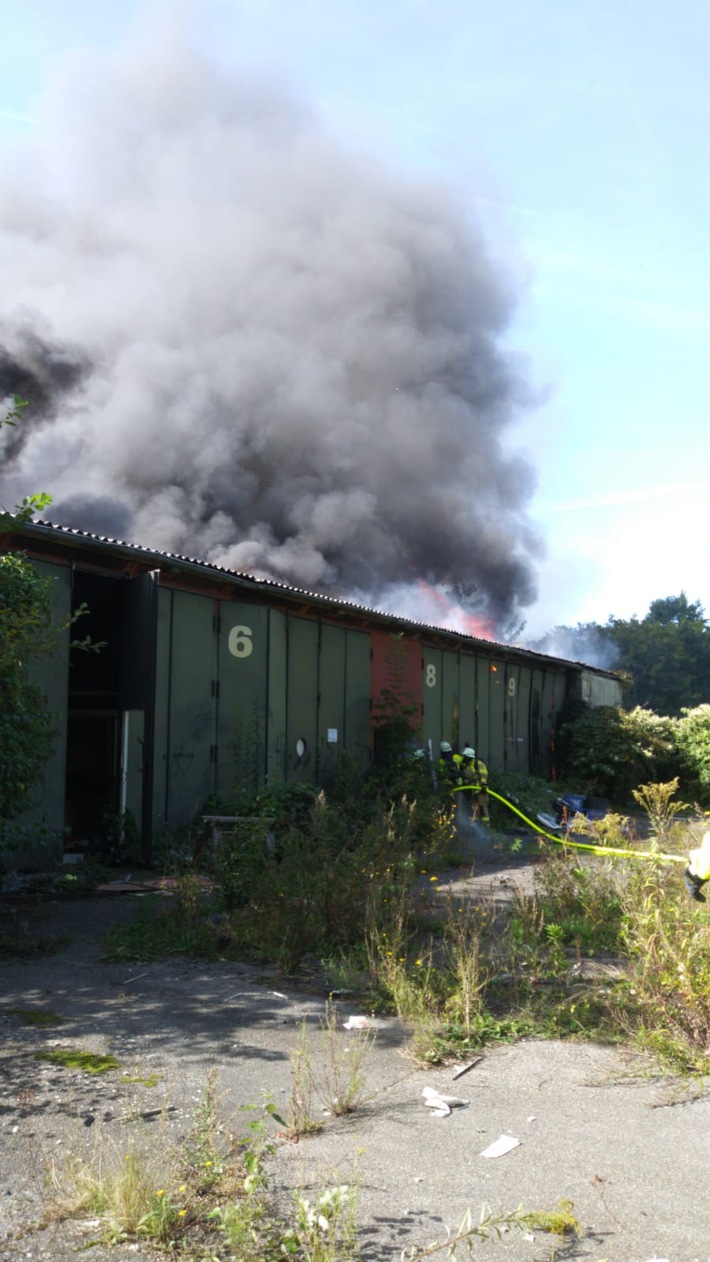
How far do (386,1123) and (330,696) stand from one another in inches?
451

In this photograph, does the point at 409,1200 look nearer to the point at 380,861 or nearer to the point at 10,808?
the point at 380,861

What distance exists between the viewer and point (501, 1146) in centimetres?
350

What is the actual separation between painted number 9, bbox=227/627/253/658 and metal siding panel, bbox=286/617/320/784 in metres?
1.09

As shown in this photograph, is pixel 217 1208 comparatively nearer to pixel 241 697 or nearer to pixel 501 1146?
pixel 501 1146

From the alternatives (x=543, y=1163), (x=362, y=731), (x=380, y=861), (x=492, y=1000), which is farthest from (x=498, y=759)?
(x=543, y=1163)

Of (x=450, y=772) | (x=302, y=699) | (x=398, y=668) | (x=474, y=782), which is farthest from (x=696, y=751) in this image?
(x=302, y=699)

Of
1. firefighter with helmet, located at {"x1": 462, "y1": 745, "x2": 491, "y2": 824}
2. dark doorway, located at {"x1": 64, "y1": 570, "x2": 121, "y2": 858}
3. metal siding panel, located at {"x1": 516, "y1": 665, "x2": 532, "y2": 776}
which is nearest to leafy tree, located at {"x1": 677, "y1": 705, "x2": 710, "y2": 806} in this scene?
metal siding panel, located at {"x1": 516, "y1": 665, "x2": 532, "y2": 776}

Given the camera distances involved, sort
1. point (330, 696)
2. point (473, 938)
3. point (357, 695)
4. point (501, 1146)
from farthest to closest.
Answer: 1. point (357, 695)
2. point (330, 696)
3. point (473, 938)
4. point (501, 1146)

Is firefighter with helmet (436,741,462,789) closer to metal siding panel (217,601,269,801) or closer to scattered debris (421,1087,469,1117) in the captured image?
metal siding panel (217,601,269,801)

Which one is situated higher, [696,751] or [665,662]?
[665,662]

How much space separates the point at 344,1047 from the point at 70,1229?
193cm

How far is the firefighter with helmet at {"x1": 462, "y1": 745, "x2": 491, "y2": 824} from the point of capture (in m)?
15.2

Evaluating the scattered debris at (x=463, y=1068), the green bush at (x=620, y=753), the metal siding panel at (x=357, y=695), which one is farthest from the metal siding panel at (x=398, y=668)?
the scattered debris at (x=463, y=1068)

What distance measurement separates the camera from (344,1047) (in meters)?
4.66
